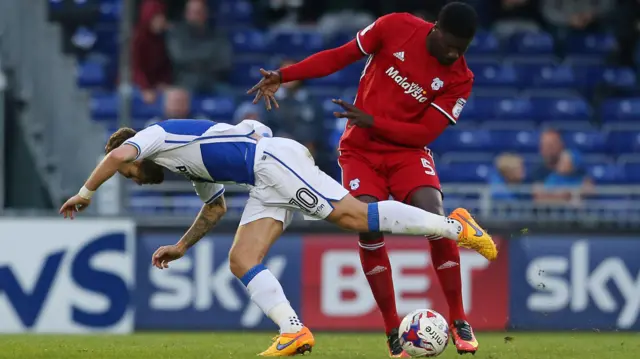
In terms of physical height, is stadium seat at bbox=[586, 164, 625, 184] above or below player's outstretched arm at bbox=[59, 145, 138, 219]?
below

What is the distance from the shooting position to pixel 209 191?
9.29m

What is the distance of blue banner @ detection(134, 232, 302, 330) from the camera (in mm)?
13562

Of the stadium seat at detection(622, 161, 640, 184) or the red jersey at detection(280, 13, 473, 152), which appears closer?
the red jersey at detection(280, 13, 473, 152)

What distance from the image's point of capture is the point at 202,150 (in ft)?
28.8

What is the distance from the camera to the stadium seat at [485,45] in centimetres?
1834

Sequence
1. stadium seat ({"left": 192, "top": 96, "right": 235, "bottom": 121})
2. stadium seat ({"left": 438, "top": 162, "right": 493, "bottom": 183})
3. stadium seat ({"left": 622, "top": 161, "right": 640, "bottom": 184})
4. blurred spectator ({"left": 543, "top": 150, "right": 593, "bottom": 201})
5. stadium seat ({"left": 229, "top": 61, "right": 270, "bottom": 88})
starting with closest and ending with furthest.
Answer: blurred spectator ({"left": 543, "top": 150, "right": 593, "bottom": 201}) < stadium seat ({"left": 438, "top": 162, "right": 493, "bottom": 183}) < stadium seat ({"left": 622, "top": 161, "right": 640, "bottom": 184}) < stadium seat ({"left": 192, "top": 96, "right": 235, "bottom": 121}) < stadium seat ({"left": 229, "top": 61, "right": 270, "bottom": 88})

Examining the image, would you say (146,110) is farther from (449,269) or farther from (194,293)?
(449,269)

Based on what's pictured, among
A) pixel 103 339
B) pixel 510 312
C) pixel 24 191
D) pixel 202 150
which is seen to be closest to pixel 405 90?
pixel 202 150

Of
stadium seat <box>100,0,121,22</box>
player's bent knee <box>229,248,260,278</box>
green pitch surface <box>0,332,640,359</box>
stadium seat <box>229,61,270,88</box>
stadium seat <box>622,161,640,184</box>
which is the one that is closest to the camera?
player's bent knee <box>229,248,260,278</box>

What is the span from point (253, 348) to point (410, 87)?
7.04 ft

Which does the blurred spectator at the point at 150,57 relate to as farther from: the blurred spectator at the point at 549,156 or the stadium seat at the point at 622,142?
the stadium seat at the point at 622,142

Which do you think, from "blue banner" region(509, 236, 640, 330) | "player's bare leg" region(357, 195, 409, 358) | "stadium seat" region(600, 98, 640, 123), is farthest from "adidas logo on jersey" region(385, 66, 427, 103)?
"stadium seat" region(600, 98, 640, 123)

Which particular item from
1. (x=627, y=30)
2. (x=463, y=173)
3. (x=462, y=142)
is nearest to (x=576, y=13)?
(x=627, y=30)

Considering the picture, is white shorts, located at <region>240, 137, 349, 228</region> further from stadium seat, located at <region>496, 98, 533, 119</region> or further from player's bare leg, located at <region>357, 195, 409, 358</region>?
stadium seat, located at <region>496, 98, 533, 119</region>
